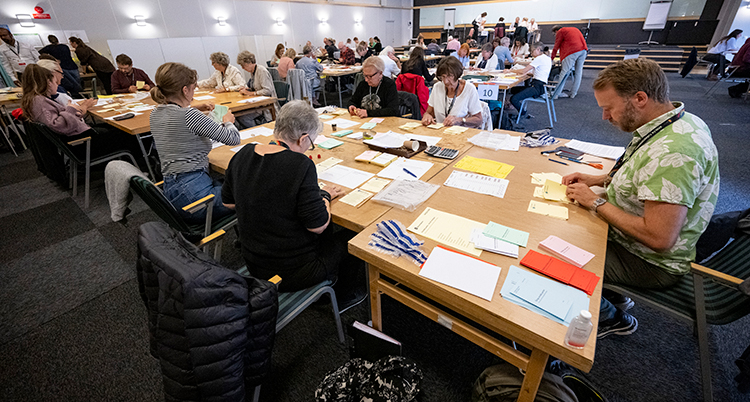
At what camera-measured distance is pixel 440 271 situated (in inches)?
40.2

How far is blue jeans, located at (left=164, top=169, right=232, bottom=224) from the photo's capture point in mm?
1973

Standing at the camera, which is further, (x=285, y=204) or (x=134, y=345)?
(x=134, y=345)

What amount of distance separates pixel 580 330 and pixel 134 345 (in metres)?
2.12

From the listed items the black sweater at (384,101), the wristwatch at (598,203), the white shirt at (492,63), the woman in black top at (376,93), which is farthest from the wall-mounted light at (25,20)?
the wristwatch at (598,203)

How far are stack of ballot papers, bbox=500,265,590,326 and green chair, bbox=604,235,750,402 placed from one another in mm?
606

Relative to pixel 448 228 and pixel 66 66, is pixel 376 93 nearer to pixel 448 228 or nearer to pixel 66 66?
pixel 448 228

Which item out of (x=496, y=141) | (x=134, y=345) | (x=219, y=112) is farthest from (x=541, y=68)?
(x=134, y=345)

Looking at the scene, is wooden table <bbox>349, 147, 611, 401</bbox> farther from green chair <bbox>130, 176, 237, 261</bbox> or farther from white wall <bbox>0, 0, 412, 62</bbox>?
white wall <bbox>0, 0, 412, 62</bbox>

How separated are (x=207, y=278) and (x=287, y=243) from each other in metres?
0.45

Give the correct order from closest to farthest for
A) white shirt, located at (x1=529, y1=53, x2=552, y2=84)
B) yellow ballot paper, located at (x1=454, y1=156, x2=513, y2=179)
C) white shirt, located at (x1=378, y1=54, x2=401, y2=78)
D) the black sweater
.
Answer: yellow ballot paper, located at (x1=454, y1=156, x2=513, y2=179) < the black sweater < white shirt, located at (x1=529, y1=53, x2=552, y2=84) < white shirt, located at (x1=378, y1=54, x2=401, y2=78)

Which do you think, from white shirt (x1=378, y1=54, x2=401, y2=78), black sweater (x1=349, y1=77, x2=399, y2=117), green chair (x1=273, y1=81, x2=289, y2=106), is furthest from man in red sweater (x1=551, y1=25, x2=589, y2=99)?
green chair (x1=273, y1=81, x2=289, y2=106)

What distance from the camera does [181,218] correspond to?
169 cm

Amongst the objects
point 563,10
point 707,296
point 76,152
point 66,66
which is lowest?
point 707,296

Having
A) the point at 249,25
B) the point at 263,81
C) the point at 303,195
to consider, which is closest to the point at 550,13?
the point at 249,25
